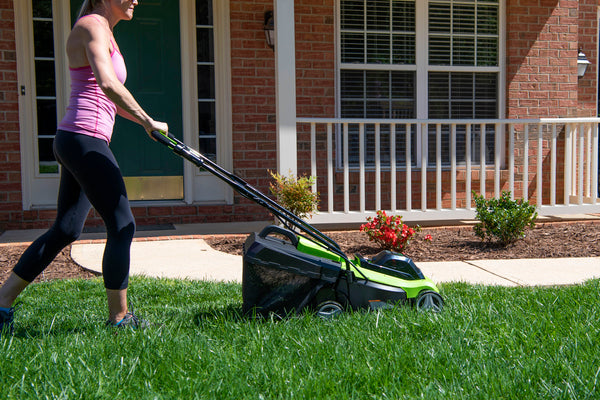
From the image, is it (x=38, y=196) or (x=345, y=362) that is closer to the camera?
(x=345, y=362)

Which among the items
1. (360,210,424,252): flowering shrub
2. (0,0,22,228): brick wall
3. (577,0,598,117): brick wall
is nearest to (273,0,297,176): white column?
(360,210,424,252): flowering shrub

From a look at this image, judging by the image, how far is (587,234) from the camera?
20.6 feet

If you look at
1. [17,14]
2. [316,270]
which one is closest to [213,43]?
[17,14]

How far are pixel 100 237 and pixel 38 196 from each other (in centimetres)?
115

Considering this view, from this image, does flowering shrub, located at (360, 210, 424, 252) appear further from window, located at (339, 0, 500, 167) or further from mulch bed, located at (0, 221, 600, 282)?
window, located at (339, 0, 500, 167)

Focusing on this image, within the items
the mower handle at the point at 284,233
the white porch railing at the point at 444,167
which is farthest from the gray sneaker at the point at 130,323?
the white porch railing at the point at 444,167

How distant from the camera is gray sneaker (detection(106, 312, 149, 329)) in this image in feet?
9.74

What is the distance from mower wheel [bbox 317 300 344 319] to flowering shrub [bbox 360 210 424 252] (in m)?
2.40

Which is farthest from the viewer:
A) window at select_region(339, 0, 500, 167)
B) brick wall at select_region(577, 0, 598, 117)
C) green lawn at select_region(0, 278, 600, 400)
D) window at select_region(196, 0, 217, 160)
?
brick wall at select_region(577, 0, 598, 117)

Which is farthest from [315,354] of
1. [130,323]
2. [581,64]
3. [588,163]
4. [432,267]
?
[581,64]

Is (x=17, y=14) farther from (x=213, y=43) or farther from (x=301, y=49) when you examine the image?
(x=301, y=49)

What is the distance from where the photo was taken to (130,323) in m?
2.98

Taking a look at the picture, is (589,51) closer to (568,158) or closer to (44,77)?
(568,158)

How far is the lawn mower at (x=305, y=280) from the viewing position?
116 inches
